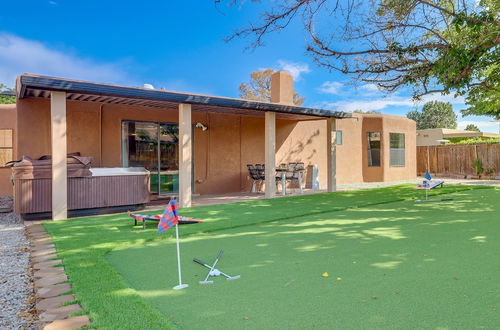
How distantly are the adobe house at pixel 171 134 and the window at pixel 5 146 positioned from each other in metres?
0.04

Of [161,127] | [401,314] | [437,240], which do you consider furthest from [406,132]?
[401,314]

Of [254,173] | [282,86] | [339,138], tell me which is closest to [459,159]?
[339,138]

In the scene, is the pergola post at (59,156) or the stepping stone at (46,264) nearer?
the stepping stone at (46,264)

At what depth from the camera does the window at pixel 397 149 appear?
17000 millimetres

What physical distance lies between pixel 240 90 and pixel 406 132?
621 inches

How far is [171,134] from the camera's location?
413 inches

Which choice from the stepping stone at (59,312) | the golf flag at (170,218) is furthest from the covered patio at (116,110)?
the stepping stone at (59,312)

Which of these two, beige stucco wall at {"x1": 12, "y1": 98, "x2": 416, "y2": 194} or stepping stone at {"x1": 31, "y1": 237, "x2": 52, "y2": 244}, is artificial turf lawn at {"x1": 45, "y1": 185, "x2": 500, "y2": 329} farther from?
beige stucco wall at {"x1": 12, "y1": 98, "x2": 416, "y2": 194}

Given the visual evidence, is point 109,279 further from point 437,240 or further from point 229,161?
point 229,161

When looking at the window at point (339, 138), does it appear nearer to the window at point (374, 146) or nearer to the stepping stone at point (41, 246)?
the window at point (374, 146)

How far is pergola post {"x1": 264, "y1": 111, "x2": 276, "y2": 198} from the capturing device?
9.97m

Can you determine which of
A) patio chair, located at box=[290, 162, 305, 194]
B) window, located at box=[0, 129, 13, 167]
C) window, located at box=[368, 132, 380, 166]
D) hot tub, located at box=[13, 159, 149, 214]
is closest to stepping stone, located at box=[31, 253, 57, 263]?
hot tub, located at box=[13, 159, 149, 214]

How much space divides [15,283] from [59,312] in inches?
48.5

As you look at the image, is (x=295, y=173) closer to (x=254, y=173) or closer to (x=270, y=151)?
(x=254, y=173)
